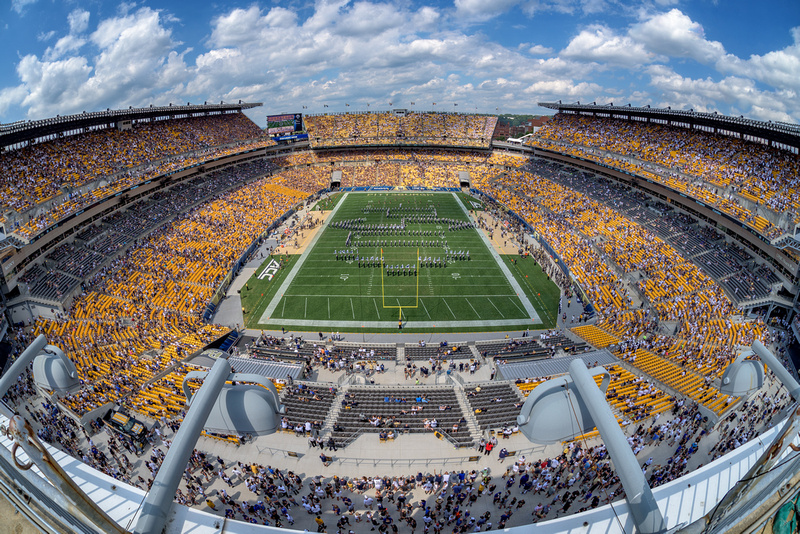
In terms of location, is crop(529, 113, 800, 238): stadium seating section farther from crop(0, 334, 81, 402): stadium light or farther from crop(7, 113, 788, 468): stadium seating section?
crop(0, 334, 81, 402): stadium light

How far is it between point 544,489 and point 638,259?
25313 mm

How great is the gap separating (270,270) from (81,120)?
2562 cm

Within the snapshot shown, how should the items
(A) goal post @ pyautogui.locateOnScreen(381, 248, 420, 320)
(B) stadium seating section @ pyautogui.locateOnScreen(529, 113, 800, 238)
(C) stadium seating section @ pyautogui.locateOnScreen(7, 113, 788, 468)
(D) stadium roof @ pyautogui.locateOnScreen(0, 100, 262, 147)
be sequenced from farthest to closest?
1. (D) stadium roof @ pyautogui.locateOnScreen(0, 100, 262, 147)
2. (B) stadium seating section @ pyautogui.locateOnScreen(529, 113, 800, 238)
3. (A) goal post @ pyautogui.locateOnScreen(381, 248, 420, 320)
4. (C) stadium seating section @ pyautogui.locateOnScreen(7, 113, 788, 468)

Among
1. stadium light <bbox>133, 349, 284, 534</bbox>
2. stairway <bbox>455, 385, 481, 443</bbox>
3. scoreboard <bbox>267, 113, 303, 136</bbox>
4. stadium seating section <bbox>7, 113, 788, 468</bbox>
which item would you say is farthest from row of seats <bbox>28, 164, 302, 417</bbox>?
scoreboard <bbox>267, 113, 303, 136</bbox>

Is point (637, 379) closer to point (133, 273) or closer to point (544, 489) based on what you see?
point (544, 489)

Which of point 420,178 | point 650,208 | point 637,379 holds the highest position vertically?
point 420,178

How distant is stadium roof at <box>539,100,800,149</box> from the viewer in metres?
31.1

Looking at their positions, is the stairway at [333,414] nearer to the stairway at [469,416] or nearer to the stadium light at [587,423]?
the stairway at [469,416]

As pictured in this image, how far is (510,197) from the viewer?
5356 cm

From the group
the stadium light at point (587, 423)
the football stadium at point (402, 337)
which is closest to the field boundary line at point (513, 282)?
the football stadium at point (402, 337)

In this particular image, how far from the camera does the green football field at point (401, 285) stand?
88.5ft

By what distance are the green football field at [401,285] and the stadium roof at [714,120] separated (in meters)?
21.2

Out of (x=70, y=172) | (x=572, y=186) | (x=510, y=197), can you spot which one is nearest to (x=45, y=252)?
(x=70, y=172)

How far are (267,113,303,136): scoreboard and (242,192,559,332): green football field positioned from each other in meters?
28.9
